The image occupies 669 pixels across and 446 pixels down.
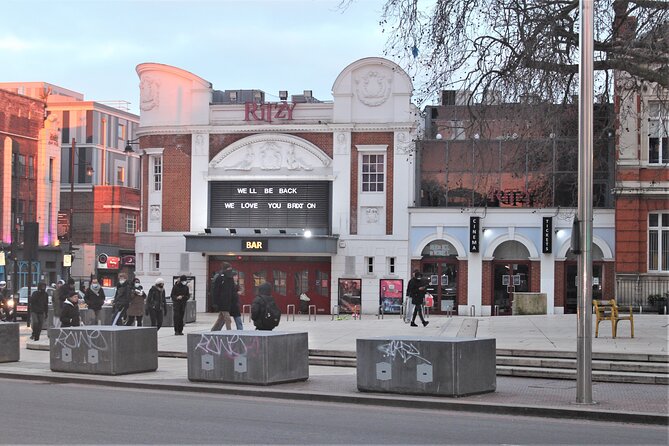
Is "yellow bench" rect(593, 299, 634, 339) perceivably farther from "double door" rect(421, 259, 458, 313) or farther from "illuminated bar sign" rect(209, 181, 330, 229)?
"illuminated bar sign" rect(209, 181, 330, 229)

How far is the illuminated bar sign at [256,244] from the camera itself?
1757 inches

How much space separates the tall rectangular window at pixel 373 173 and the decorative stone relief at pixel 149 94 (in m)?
10.7

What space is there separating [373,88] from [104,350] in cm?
2885

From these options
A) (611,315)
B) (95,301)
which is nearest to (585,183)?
(611,315)

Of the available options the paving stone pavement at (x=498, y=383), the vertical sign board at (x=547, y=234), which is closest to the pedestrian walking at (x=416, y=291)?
the paving stone pavement at (x=498, y=383)

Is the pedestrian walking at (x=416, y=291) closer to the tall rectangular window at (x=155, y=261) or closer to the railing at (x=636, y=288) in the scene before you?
the railing at (x=636, y=288)

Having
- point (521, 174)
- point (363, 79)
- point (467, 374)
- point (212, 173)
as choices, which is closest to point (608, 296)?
point (521, 174)

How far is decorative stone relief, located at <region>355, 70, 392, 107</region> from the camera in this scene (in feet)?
147

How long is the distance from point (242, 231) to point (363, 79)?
9.16 meters

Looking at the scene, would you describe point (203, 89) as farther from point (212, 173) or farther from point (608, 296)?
point (608, 296)

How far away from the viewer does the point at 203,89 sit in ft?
154

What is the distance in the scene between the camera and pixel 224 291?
23109mm

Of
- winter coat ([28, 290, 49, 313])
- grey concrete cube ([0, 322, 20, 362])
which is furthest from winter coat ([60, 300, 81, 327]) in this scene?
winter coat ([28, 290, 49, 313])

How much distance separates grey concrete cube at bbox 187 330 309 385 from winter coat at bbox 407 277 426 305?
35.7 feet
